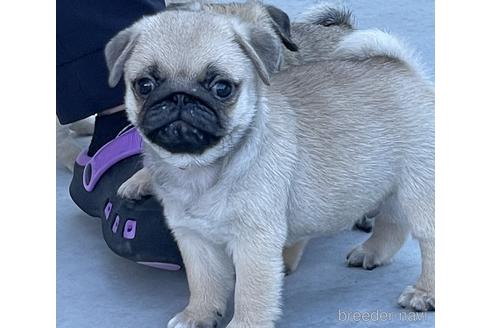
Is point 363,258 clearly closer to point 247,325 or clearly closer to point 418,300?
point 418,300

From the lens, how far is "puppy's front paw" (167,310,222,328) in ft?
6.61

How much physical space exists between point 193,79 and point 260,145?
0.73 feet

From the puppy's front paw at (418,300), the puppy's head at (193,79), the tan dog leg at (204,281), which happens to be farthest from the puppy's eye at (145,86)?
the puppy's front paw at (418,300)

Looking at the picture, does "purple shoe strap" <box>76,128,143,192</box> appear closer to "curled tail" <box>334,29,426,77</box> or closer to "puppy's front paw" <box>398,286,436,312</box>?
"curled tail" <box>334,29,426,77</box>

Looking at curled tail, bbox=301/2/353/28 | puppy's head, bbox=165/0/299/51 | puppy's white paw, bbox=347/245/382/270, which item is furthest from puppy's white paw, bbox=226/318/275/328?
curled tail, bbox=301/2/353/28

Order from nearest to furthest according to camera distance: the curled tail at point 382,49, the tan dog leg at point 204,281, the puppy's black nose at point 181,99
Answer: the puppy's black nose at point 181,99, the tan dog leg at point 204,281, the curled tail at point 382,49

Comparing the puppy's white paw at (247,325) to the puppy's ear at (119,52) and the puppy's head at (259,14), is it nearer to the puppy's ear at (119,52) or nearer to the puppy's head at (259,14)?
the puppy's ear at (119,52)

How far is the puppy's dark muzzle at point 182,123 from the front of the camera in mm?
1749

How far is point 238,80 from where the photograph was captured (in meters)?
1.80

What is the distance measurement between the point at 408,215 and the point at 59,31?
96cm

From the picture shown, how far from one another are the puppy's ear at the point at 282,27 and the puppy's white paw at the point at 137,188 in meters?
0.46

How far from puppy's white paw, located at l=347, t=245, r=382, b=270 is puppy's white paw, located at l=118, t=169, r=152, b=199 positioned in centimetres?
49
